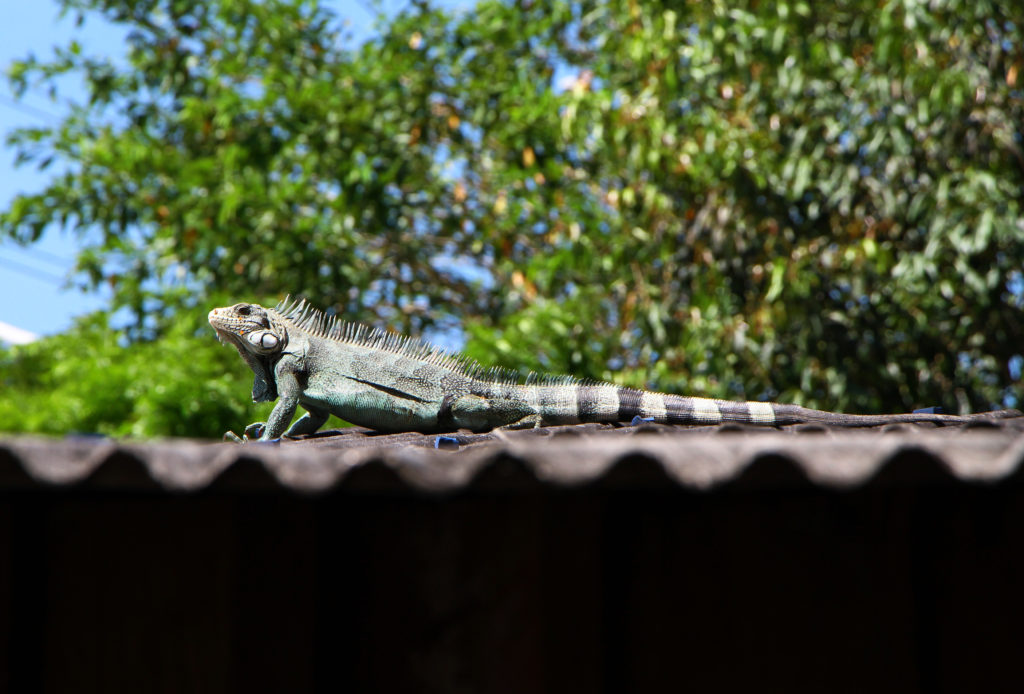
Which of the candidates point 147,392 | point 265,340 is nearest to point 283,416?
point 265,340

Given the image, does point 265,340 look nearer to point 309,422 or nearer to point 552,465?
point 309,422

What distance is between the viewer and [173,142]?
13422mm

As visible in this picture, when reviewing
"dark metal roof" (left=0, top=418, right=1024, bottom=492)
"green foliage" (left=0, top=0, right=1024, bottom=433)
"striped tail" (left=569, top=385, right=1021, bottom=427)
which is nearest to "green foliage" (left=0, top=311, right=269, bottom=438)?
"green foliage" (left=0, top=0, right=1024, bottom=433)

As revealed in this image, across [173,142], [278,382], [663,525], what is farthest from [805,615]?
[173,142]

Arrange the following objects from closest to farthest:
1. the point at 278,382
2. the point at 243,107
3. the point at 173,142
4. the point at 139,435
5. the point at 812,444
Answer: the point at 812,444 → the point at 278,382 → the point at 139,435 → the point at 243,107 → the point at 173,142

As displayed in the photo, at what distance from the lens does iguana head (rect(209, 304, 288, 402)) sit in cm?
496

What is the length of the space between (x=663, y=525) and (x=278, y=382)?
305 cm

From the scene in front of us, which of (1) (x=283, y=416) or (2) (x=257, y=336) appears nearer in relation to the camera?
(1) (x=283, y=416)

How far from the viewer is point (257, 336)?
496 centimetres

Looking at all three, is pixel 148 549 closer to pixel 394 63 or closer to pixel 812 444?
pixel 812 444

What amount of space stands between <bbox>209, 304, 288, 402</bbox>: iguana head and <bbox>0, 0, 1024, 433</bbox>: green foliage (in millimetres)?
3248

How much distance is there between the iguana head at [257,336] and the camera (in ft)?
16.3

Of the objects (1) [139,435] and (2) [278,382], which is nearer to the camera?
(2) [278,382]

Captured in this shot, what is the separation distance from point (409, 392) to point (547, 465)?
3.02 meters
